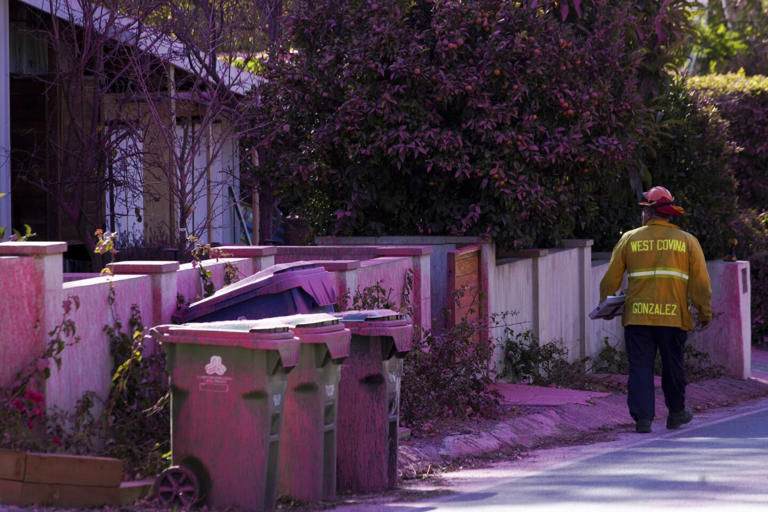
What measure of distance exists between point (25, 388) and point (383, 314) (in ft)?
7.30

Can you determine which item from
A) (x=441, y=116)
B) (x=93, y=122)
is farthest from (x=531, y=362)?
(x=93, y=122)

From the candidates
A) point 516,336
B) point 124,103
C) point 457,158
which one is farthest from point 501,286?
point 124,103

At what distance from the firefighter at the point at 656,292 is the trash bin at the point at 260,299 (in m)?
3.26

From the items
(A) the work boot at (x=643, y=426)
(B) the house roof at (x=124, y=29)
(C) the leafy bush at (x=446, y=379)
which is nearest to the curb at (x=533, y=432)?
(C) the leafy bush at (x=446, y=379)

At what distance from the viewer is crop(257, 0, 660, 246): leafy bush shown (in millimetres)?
12680

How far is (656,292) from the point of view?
1054 centimetres

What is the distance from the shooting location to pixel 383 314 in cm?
790

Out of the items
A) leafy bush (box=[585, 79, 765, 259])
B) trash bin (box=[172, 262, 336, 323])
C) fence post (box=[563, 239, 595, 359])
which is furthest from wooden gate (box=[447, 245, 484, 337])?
leafy bush (box=[585, 79, 765, 259])

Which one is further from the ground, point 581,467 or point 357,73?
point 357,73

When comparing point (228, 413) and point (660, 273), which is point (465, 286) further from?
point (228, 413)

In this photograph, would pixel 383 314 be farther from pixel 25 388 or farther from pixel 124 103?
pixel 124 103

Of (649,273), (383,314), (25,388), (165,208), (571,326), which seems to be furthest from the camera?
(165,208)

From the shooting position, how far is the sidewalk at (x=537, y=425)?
30.4ft

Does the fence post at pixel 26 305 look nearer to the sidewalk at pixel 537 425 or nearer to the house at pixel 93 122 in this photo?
the sidewalk at pixel 537 425
